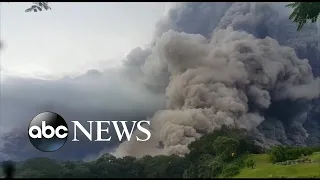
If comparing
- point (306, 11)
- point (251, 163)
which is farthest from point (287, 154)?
point (306, 11)

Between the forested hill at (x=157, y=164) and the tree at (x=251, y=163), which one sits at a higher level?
the forested hill at (x=157, y=164)

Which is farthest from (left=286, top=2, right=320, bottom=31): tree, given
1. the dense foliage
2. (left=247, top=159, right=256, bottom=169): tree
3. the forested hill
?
the forested hill

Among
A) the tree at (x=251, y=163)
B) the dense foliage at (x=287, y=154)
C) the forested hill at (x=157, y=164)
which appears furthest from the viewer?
the forested hill at (x=157, y=164)

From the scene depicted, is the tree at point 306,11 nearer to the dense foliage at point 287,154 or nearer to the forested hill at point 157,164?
the dense foliage at point 287,154

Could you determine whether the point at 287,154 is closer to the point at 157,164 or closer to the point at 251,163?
the point at 251,163

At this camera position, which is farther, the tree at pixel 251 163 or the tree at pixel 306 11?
the tree at pixel 251 163

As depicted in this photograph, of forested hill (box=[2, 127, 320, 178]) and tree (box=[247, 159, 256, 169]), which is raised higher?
forested hill (box=[2, 127, 320, 178])

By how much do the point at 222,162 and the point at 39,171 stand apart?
16.3 m

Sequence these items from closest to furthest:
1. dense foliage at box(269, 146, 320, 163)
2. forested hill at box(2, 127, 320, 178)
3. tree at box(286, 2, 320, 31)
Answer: tree at box(286, 2, 320, 31)
dense foliage at box(269, 146, 320, 163)
forested hill at box(2, 127, 320, 178)

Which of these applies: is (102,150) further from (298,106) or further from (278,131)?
(298,106)

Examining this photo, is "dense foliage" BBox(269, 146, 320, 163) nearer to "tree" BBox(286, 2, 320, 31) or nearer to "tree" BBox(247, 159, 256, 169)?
"tree" BBox(247, 159, 256, 169)

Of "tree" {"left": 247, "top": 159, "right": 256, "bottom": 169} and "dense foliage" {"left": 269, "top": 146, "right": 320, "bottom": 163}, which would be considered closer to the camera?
"dense foliage" {"left": 269, "top": 146, "right": 320, "bottom": 163}

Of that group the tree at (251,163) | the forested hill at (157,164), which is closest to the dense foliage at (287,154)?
the tree at (251,163)

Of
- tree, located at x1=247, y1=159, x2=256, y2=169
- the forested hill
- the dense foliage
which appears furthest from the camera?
the forested hill
